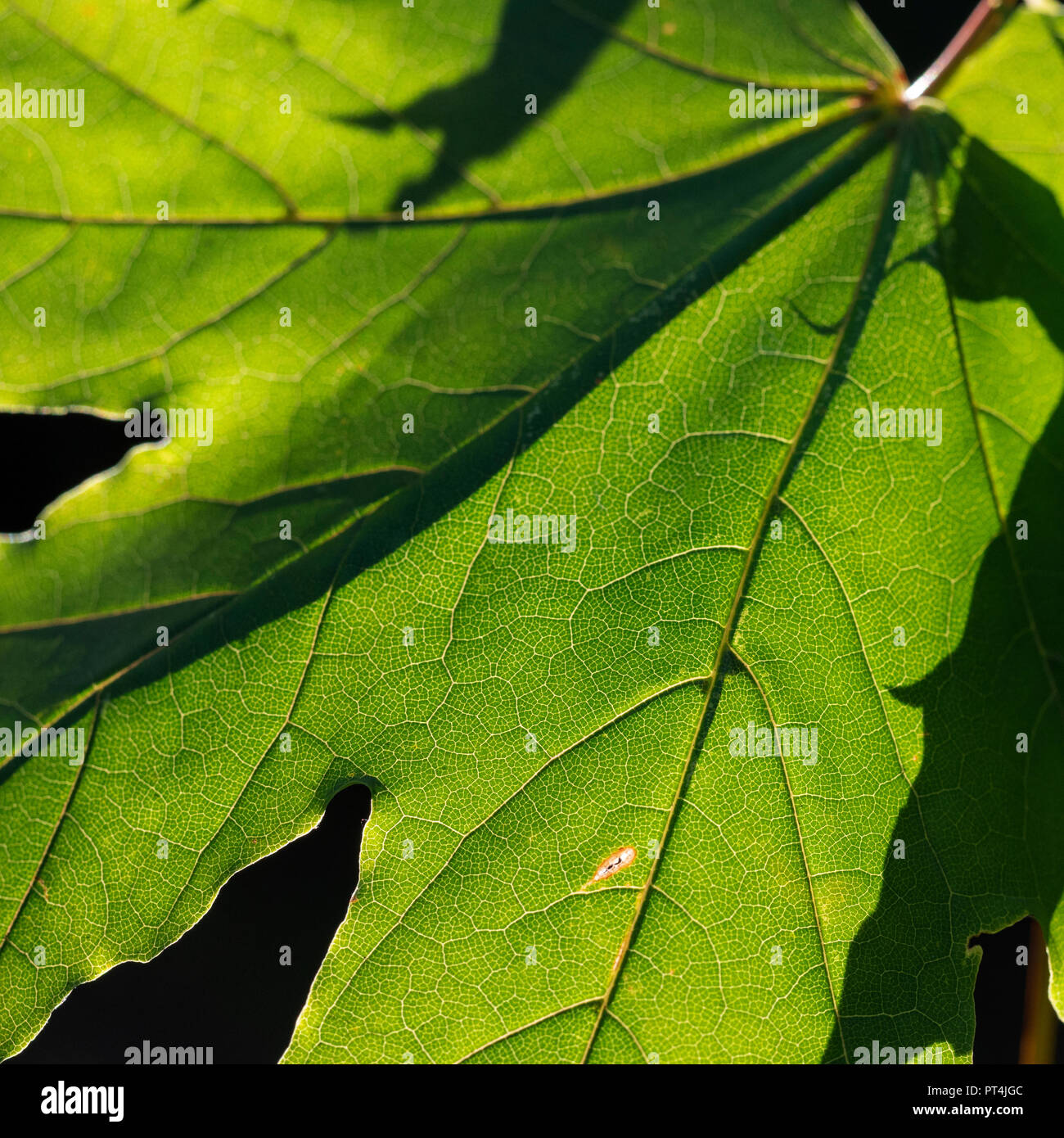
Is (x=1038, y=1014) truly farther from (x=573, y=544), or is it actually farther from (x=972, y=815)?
(x=573, y=544)

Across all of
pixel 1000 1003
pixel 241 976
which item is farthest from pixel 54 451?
pixel 1000 1003

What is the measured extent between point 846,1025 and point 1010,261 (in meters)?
1.23

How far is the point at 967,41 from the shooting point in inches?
47.8

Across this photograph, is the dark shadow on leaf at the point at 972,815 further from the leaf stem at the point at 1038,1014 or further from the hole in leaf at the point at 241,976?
the hole in leaf at the point at 241,976

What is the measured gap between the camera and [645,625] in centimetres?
132

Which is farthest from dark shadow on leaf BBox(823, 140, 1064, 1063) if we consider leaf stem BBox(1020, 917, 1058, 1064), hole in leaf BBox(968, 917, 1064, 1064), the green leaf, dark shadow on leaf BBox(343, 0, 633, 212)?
hole in leaf BBox(968, 917, 1064, 1064)

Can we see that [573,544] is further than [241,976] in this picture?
No

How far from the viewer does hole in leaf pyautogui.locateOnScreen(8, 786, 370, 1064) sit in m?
2.51

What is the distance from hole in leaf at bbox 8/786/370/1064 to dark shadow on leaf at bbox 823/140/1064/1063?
155 centimetres

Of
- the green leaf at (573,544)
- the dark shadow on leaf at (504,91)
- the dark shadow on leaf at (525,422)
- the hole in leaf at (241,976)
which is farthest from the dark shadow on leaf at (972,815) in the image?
the hole in leaf at (241,976)

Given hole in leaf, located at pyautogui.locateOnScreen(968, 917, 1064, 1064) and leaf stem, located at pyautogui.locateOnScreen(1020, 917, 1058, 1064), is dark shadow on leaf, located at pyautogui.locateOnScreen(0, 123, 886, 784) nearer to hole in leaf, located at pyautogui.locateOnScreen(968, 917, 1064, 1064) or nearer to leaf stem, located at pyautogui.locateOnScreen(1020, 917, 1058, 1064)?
leaf stem, located at pyautogui.locateOnScreen(1020, 917, 1058, 1064)

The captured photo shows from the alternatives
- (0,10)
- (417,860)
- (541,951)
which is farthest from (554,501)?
(0,10)

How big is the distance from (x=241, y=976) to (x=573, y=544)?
205 cm

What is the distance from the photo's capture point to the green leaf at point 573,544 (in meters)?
1.19
